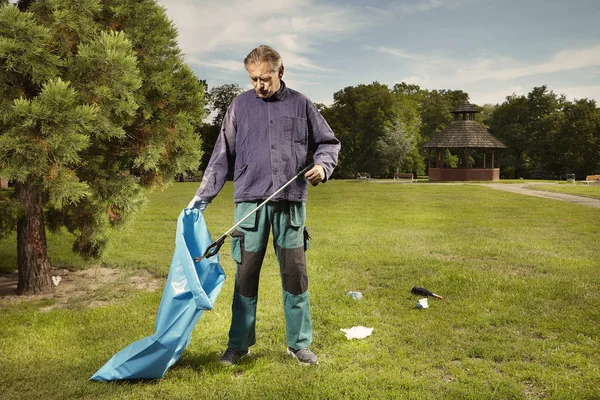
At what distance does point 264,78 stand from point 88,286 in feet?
13.4

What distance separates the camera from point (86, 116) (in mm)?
4730

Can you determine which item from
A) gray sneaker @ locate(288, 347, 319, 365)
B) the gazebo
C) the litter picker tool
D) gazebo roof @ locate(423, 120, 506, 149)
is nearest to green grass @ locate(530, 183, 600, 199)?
the gazebo

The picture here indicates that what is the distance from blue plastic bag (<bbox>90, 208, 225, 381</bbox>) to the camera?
11.0ft

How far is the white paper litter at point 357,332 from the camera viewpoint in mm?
4516

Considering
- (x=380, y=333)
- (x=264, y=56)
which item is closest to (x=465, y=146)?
(x=380, y=333)

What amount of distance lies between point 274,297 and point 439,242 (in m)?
4.77

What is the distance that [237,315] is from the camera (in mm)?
3875

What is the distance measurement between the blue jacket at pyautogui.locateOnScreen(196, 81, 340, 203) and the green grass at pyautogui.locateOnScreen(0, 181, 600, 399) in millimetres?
1304

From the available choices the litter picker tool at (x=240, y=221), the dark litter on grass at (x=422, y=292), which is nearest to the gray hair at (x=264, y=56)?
the litter picker tool at (x=240, y=221)

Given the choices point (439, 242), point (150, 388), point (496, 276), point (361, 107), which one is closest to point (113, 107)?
point (150, 388)

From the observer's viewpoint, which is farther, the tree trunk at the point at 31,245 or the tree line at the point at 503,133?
the tree line at the point at 503,133

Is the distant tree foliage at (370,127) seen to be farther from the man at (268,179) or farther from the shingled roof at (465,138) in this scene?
the man at (268,179)

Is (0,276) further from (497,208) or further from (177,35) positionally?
(497,208)

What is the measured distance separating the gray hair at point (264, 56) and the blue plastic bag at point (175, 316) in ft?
3.83
